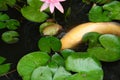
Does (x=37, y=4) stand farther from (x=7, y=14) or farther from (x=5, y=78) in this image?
(x=5, y=78)

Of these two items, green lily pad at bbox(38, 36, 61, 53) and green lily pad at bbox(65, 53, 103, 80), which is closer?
green lily pad at bbox(65, 53, 103, 80)

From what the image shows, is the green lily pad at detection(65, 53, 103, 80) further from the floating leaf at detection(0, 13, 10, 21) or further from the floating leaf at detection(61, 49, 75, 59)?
the floating leaf at detection(0, 13, 10, 21)

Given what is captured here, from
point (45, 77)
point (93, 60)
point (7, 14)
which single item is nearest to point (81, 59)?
point (93, 60)

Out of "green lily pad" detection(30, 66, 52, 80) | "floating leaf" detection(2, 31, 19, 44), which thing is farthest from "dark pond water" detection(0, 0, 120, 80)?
"green lily pad" detection(30, 66, 52, 80)

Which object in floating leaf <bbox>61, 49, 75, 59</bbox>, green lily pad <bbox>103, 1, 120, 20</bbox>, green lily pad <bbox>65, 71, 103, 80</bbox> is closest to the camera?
green lily pad <bbox>65, 71, 103, 80</bbox>

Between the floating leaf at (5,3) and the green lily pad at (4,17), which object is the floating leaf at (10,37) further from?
the floating leaf at (5,3)
